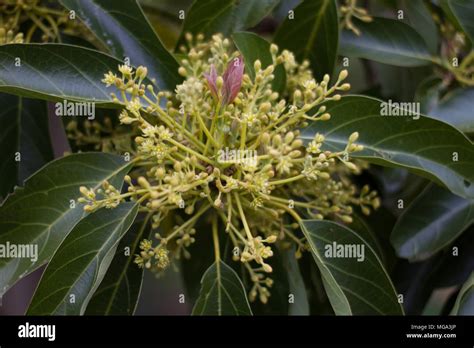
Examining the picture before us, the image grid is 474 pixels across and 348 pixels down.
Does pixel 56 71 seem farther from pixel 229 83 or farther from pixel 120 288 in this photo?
pixel 120 288

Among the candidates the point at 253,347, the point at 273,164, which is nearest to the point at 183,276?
the point at 253,347

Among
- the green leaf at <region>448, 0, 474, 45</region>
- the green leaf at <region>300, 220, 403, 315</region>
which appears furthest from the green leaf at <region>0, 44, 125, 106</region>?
the green leaf at <region>448, 0, 474, 45</region>

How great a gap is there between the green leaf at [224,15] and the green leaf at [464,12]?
0.41 m

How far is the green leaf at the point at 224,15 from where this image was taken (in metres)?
1.56

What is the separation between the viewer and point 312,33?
1642mm

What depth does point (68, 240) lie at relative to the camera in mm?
1302

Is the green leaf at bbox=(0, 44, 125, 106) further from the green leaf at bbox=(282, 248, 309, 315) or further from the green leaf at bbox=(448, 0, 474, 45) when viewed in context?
the green leaf at bbox=(448, 0, 474, 45)

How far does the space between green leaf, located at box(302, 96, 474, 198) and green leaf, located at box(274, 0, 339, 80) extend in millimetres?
228

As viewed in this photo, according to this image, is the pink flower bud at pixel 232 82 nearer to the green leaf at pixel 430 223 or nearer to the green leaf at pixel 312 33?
the green leaf at pixel 312 33

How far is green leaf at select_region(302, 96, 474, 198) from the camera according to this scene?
139 cm

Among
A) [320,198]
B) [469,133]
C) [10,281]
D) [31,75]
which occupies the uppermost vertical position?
[31,75]

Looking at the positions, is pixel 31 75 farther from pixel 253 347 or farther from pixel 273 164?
pixel 253 347

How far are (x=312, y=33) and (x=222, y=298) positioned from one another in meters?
0.67

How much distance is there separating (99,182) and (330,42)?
24.8 inches
